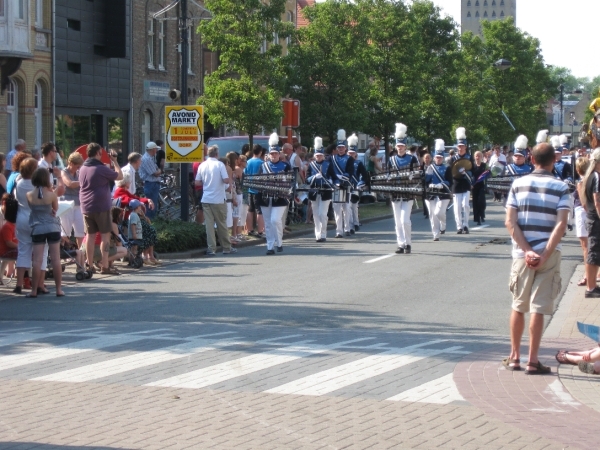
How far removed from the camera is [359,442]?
6.62 m

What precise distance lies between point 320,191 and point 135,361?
42.9 feet

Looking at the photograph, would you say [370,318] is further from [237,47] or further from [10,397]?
[237,47]

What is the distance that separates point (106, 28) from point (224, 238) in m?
19.0

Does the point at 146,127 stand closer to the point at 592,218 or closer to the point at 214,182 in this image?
the point at 214,182

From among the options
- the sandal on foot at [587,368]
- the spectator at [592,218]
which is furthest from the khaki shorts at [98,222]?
the sandal on foot at [587,368]

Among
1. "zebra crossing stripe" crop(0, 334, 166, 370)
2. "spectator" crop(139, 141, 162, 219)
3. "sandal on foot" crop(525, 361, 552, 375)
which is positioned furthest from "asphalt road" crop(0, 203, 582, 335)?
"spectator" crop(139, 141, 162, 219)

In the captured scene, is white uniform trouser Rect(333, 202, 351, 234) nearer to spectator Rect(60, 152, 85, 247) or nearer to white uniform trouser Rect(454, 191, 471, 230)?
white uniform trouser Rect(454, 191, 471, 230)

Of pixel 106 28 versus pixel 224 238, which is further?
pixel 106 28

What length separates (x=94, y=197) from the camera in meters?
15.7

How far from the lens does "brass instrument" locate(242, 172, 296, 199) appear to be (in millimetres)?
19234

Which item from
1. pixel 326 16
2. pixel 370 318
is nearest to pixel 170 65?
pixel 326 16

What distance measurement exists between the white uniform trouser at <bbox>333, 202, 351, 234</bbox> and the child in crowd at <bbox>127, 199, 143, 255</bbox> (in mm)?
6858

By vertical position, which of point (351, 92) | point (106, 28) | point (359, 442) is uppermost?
point (106, 28)

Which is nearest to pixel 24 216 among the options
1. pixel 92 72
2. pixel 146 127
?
pixel 92 72
